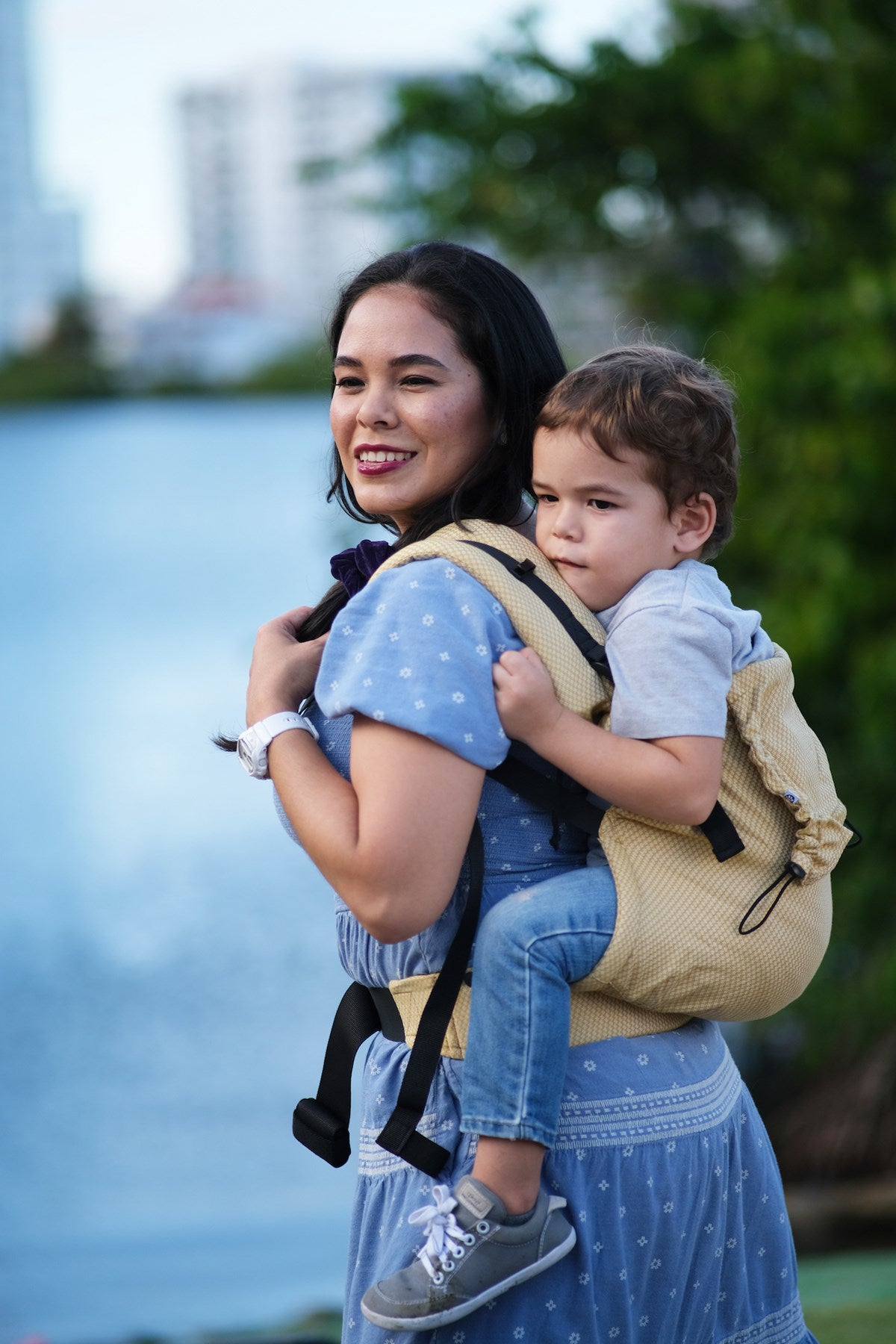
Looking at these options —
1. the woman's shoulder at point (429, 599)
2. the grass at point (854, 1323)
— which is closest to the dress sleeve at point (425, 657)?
the woman's shoulder at point (429, 599)

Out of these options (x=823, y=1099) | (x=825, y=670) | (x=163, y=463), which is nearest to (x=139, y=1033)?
(x=823, y=1099)

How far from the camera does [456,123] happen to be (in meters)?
6.09

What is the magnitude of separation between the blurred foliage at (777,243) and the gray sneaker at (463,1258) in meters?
3.35

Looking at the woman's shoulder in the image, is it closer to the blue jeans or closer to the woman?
the woman

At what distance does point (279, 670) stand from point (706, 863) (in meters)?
0.51

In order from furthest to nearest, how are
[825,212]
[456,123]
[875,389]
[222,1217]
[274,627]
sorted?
[222,1217] → [456,123] → [825,212] → [875,389] → [274,627]

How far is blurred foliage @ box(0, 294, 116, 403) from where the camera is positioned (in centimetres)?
3362

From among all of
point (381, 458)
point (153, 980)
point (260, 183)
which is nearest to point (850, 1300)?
point (381, 458)

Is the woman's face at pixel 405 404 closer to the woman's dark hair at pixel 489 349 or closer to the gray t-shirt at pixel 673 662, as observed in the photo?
the woman's dark hair at pixel 489 349

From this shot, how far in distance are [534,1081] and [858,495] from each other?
384cm

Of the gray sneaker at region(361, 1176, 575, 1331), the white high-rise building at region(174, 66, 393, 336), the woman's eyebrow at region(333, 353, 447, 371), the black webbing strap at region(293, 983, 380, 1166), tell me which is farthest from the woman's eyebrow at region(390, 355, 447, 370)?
the white high-rise building at region(174, 66, 393, 336)

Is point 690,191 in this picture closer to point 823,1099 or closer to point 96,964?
point 823,1099

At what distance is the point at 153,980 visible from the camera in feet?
34.7

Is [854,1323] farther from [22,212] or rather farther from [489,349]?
[22,212]
